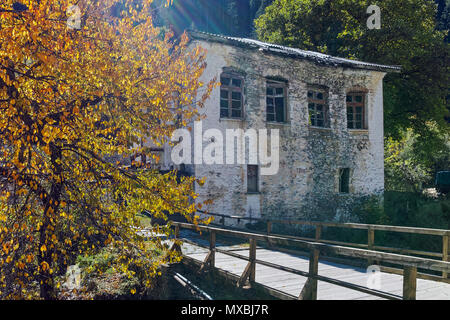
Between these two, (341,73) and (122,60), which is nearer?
(122,60)

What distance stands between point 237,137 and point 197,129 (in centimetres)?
173

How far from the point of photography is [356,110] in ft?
63.2

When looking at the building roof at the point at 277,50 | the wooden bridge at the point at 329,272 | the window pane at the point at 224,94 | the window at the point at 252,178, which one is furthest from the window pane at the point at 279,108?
the wooden bridge at the point at 329,272

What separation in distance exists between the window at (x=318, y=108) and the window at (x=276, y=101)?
153cm

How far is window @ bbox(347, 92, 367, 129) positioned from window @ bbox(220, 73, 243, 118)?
624 cm

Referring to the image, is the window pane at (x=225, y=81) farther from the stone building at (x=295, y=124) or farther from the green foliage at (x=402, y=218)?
the green foliage at (x=402, y=218)

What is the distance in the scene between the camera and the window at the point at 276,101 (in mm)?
16609

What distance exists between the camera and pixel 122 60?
6547 millimetres

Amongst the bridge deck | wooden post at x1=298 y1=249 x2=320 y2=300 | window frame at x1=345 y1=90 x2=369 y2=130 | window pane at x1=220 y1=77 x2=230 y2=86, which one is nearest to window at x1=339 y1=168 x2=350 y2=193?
window frame at x1=345 y1=90 x2=369 y2=130

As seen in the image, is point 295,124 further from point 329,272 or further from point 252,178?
point 329,272

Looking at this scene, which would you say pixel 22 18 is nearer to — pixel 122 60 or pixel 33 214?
pixel 122 60

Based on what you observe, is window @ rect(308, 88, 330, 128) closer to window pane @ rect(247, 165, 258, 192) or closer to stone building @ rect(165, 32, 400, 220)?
stone building @ rect(165, 32, 400, 220)

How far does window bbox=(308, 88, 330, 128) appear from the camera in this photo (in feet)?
58.4
